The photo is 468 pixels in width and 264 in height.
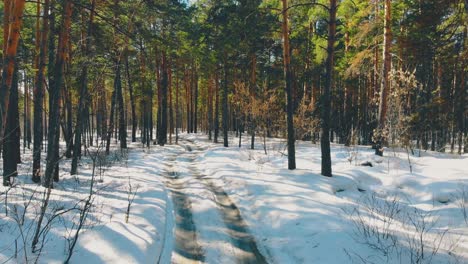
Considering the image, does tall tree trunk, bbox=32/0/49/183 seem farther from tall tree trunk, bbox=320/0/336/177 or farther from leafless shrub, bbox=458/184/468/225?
leafless shrub, bbox=458/184/468/225

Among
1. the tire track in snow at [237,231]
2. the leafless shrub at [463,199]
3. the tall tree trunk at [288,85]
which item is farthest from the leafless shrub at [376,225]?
the tall tree trunk at [288,85]

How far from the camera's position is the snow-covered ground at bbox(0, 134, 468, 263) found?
5.92 meters

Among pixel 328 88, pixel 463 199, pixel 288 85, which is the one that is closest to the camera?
pixel 463 199

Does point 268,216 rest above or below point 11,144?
below

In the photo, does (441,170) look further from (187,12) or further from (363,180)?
(187,12)

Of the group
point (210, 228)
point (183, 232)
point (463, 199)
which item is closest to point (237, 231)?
point (210, 228)

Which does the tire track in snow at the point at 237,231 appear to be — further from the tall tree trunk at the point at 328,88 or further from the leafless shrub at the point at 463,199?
the leafless shrub at the point at 463,199

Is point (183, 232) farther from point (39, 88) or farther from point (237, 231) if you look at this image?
point (39, 88)

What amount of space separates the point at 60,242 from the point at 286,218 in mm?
4765

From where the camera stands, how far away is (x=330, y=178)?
36.9 ft

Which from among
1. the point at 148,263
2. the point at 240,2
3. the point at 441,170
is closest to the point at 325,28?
the point at 240,2

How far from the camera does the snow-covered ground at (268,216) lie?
19.4ft

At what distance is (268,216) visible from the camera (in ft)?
27.9

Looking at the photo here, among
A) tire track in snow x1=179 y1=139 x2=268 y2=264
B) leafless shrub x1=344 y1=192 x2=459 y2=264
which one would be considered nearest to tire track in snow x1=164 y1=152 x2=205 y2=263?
tire track in snow x1=179 y1=139 x2=268 y2=264
